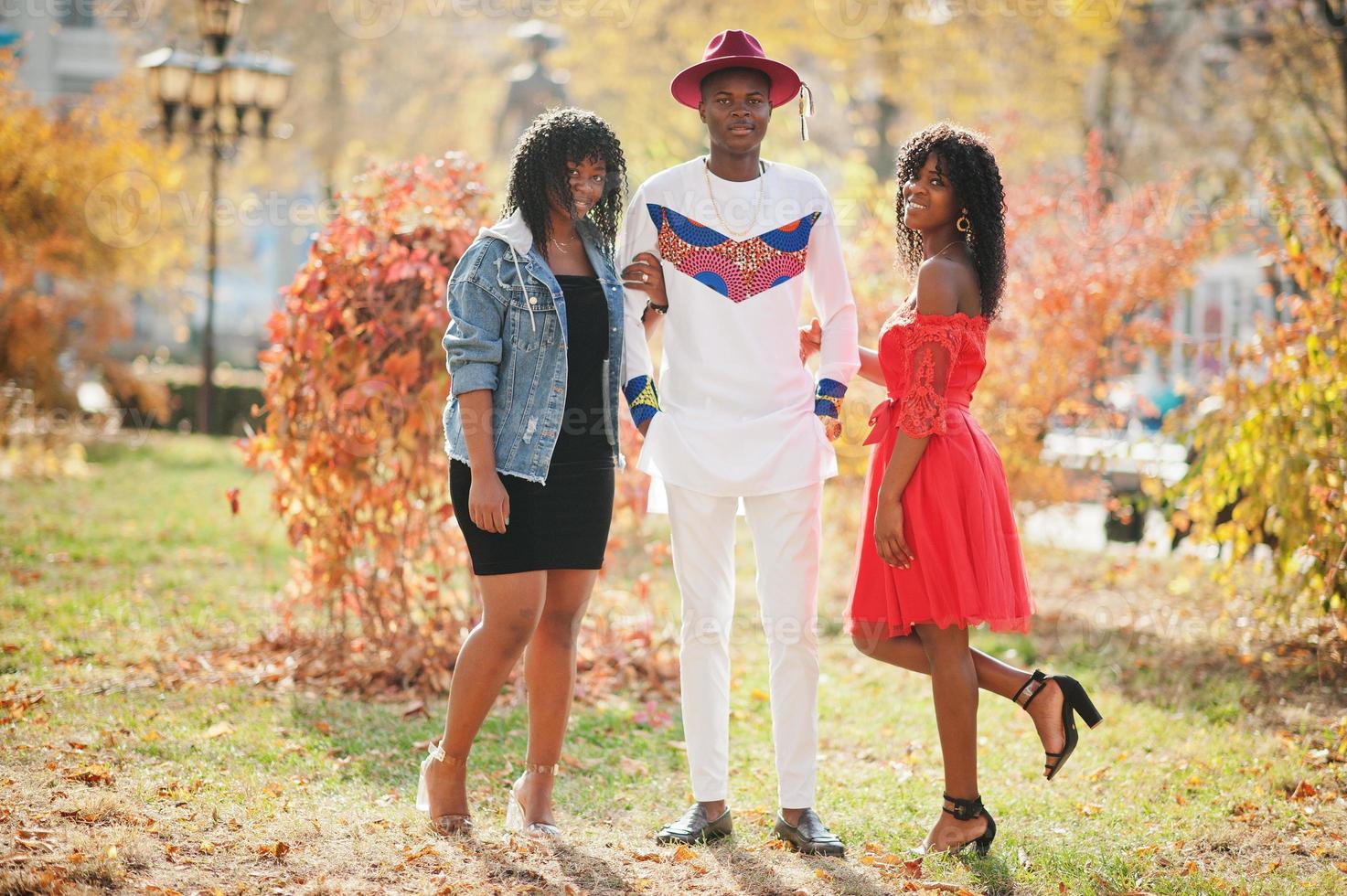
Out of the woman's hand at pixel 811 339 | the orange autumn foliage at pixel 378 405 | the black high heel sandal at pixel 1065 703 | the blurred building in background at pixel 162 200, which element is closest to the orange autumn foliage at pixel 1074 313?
the orange autumn foliage at pixel 378 405

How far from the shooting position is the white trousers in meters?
3.77

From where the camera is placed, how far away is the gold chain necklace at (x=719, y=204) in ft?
12.5

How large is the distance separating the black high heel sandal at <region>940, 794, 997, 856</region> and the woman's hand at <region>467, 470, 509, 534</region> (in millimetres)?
1569

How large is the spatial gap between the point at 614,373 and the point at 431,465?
199cm

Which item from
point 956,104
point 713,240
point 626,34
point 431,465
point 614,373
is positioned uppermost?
point 626,34

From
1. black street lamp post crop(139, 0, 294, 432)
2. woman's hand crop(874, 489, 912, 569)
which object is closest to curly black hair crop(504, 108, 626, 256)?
woman's hand crop(874, 489, 912, 569)

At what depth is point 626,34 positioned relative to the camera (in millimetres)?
18000

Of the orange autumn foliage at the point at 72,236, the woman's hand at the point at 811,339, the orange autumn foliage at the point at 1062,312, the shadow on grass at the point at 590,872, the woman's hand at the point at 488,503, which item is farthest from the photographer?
the orange autumn foliage at the point at 72,236

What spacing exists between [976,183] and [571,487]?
1494 mm

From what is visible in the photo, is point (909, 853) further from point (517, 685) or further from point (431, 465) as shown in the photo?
point (431, 465)

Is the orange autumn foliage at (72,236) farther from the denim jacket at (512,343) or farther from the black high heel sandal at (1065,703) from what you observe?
the black high heel sandal at (1065,703)

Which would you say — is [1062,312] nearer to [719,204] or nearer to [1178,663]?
[1178,663]

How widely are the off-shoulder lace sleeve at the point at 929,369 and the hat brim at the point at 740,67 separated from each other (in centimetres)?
85

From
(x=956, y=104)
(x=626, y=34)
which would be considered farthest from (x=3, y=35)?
(x=956, y=104)
